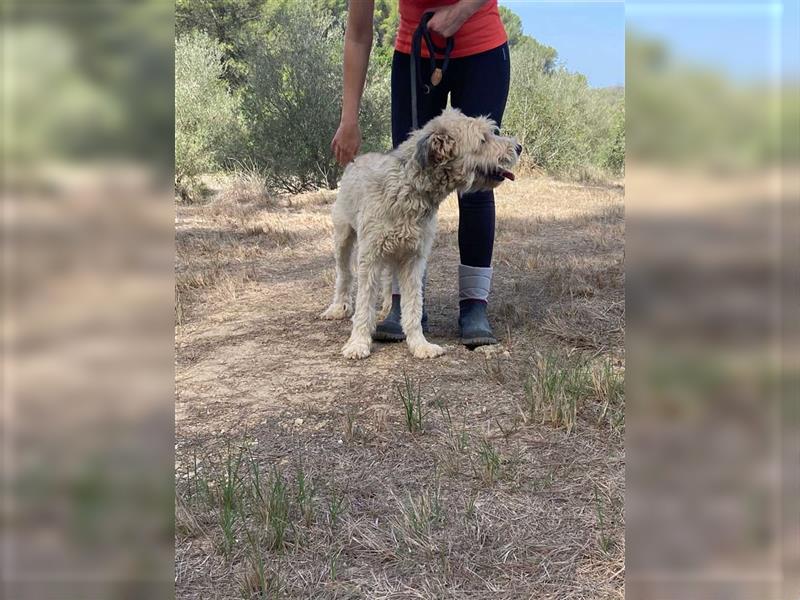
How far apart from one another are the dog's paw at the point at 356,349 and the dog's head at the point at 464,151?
120 cm

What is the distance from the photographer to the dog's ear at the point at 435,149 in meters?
3.93

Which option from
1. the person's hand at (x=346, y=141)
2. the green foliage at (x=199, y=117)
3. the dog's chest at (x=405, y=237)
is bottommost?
the dog's chest at (x=405, y=237)

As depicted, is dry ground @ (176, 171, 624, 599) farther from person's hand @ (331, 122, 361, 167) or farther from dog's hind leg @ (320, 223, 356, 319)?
person's hand @ (331, 122, 361, 167)

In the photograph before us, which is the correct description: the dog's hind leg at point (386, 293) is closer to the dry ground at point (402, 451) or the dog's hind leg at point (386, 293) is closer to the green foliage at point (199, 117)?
the dry ground at point (402, 451)

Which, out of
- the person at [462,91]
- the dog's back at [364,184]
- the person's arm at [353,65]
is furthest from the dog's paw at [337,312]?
the person's arm at [353,65]

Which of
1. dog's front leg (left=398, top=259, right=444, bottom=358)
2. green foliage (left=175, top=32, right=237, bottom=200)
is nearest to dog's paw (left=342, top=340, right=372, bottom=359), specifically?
dog's front leg (left=398, top=259, right=444, bottom=358)

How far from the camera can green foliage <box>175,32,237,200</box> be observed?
15516mm

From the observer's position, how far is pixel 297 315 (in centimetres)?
526
